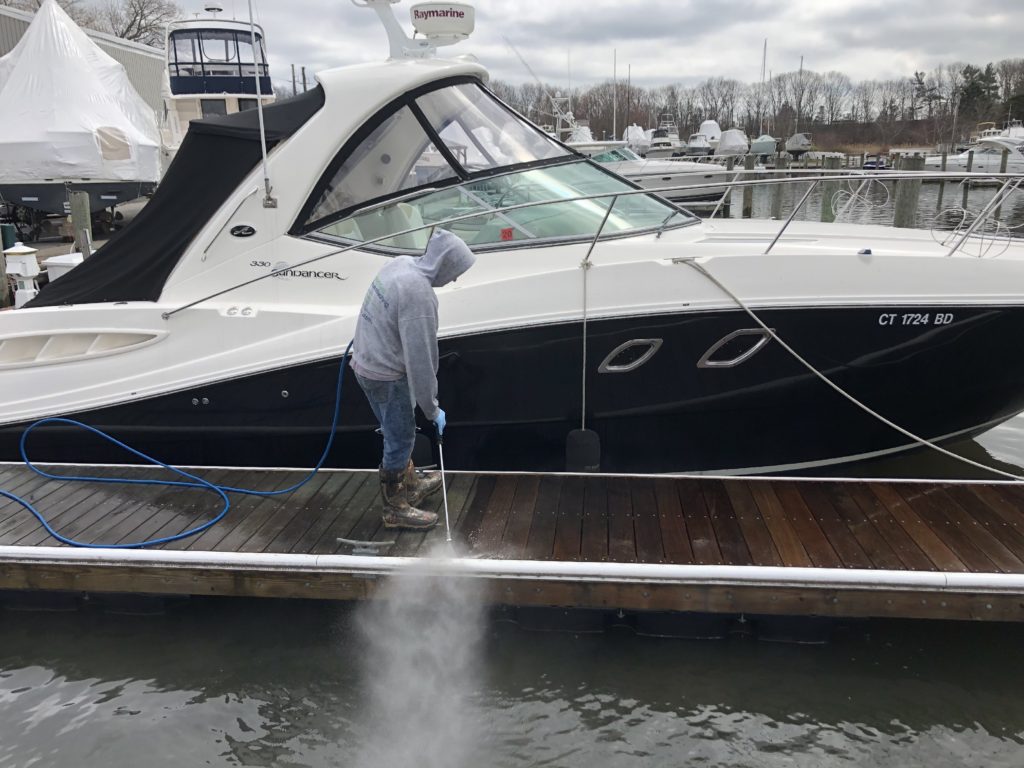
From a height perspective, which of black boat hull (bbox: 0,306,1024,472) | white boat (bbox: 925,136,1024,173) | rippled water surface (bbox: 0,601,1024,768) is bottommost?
rippled water surface (bbox: 0,601,1024,768)

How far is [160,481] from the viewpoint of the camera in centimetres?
461

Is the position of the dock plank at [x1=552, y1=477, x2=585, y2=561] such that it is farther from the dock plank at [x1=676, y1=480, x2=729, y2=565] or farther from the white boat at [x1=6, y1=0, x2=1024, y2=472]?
the dock plank at [x1=676, y1=480, x2=729, y2=565]

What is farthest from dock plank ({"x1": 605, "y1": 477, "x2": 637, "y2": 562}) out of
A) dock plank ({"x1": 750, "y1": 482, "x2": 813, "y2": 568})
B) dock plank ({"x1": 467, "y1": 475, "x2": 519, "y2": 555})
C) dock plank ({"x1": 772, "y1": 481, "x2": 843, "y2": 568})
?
dock plank ({"x1": 772, "y1": 481, "x2": 843, "y2": 568})

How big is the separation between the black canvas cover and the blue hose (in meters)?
0.86

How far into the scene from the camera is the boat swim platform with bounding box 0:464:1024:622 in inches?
134

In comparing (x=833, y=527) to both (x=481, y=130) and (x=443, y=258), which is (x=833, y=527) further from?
(x=481, y=130)

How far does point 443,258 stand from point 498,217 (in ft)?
4.32

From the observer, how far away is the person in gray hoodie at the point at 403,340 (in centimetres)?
334

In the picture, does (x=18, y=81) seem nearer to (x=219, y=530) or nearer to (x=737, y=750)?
(x=219, y=530)

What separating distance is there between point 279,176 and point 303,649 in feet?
8.80

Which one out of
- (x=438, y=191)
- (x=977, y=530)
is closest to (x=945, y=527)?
(x=977, y=530)

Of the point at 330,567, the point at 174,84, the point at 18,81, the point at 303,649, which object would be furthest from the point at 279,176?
the point at 174,84

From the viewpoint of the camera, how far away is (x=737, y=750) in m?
3.17

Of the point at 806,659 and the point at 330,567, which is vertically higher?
the point at 330,567
